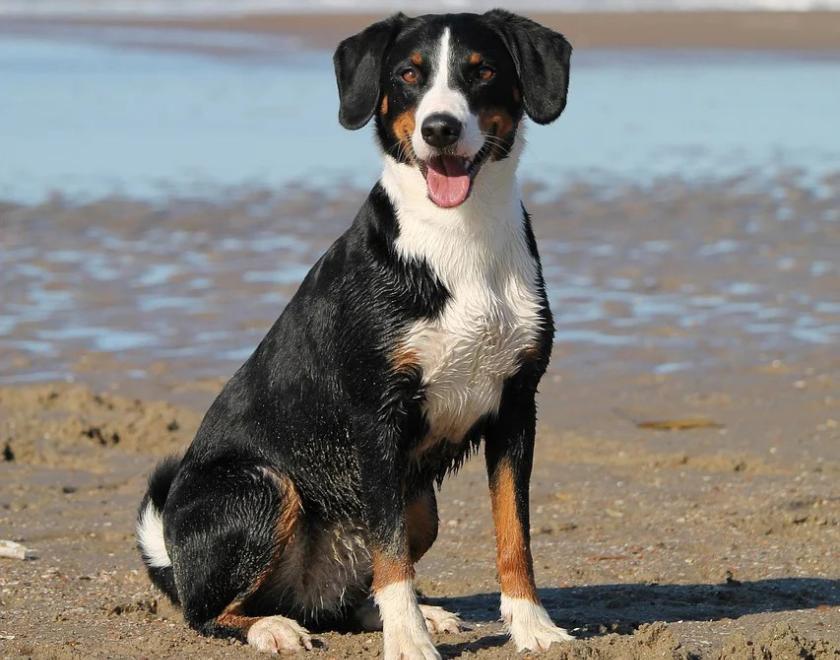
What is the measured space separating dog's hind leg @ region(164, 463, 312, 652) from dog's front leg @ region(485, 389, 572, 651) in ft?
2.40

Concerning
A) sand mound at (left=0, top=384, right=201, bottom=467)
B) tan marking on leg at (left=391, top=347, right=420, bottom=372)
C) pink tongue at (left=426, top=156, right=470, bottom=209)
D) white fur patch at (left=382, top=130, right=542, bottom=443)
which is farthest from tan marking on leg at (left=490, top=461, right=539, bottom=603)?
sand mound at (left=0, top=384, right=201, bottom=467)

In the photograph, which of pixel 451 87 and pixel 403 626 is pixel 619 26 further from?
pixel 403 626

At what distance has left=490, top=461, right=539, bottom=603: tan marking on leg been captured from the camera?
4.78 metres

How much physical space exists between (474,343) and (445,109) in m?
0.76

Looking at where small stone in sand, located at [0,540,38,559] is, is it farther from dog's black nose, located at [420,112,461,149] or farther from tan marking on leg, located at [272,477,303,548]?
dog's black nose, located at [420,112,461,149]

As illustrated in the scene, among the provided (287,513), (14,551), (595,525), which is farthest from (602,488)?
(14,551)

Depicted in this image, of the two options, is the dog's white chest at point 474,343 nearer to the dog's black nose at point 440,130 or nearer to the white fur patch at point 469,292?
the white fur patch at point 469,292

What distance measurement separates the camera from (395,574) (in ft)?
15.2

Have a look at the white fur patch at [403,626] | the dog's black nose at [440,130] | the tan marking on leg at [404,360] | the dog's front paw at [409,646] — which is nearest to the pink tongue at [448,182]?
the dog's black nose at [440,130]

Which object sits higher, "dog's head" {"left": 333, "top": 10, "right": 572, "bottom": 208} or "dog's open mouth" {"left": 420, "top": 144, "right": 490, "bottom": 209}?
"dog's head" {"left": 333, "top": 10, "right": 572, "bottom": 208}

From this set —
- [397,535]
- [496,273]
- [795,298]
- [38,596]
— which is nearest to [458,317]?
[496,273]

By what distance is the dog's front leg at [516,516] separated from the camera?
15.7 ft

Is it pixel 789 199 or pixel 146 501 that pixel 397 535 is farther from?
pixel 789 199

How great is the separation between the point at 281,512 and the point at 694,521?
2345 mm
